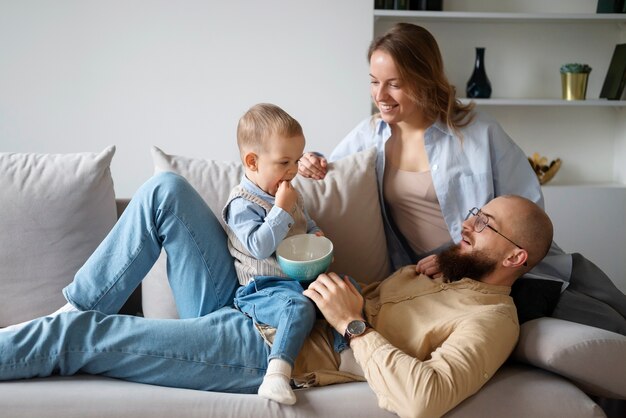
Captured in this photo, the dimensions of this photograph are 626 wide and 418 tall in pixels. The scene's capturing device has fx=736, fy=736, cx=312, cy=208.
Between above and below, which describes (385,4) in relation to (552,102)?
above

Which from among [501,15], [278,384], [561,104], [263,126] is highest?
[501,15]

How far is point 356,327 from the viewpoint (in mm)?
1803

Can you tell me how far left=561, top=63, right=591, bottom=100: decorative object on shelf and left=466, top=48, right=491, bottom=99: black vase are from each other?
1.33 ft

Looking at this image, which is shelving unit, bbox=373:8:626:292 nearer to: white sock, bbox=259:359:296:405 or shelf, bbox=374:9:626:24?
shelf, bbox=374:9:626:24

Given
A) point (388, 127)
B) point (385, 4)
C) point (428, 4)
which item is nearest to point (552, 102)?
point (428, 4)

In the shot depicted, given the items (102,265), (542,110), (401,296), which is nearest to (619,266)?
(542,110)

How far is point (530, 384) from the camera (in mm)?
1755

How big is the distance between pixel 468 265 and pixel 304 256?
0.44 meters

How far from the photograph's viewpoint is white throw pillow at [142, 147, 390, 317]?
2270 mm

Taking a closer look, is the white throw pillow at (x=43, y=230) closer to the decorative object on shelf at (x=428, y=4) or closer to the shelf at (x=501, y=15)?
the shelf at (x=501, y=15)

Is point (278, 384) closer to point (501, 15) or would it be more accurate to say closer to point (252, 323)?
point (252, 323)

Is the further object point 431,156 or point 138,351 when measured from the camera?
point 431,156

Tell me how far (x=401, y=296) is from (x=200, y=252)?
1.84 feet

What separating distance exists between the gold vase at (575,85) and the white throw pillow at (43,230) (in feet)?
8.74
